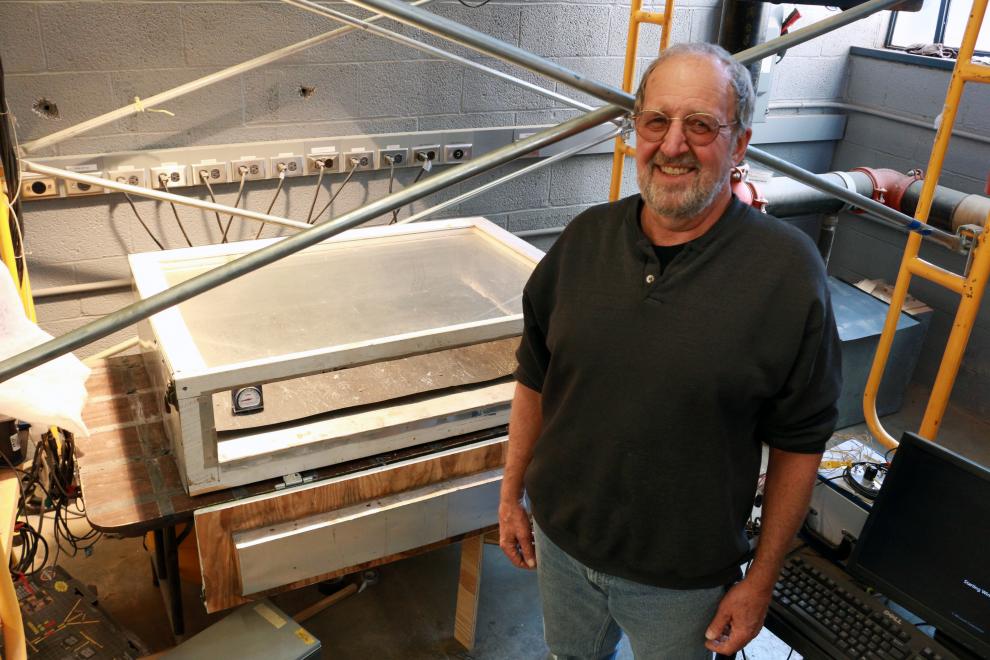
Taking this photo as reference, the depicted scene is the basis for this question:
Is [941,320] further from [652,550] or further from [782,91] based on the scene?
[652,550]

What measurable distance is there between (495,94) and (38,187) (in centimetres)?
143

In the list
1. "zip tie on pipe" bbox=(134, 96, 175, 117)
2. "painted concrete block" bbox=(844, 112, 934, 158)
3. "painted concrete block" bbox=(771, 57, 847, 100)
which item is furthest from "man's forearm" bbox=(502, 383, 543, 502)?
"painted concrete block" bbox=(844, 112, 934, 158)

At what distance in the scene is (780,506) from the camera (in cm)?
125

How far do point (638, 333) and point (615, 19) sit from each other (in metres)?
2.15

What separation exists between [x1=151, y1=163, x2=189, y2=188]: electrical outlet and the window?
2.97 metres

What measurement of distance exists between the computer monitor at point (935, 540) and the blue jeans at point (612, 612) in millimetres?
354

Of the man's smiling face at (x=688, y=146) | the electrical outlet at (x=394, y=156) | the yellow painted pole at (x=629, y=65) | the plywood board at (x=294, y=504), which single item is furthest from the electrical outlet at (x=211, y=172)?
the man's smiling face at (x=688, y=146)

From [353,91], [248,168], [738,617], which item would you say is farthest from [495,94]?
[738,617]

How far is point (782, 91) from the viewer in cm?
358

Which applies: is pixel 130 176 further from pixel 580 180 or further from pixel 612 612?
pixel 612 612

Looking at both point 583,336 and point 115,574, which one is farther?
point 115,574

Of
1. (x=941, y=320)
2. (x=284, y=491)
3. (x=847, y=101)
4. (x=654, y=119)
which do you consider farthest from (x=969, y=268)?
(x=847, y=101)

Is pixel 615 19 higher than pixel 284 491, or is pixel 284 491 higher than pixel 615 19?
pixel 615 19

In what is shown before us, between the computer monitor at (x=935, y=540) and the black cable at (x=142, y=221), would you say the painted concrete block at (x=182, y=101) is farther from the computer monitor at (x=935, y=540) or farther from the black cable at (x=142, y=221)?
the computer monitor at (x=935, y=540)
